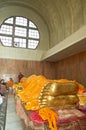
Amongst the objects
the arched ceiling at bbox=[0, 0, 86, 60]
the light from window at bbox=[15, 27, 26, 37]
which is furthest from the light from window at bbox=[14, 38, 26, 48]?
the arched ceiling at bbox=[0, 0, 86, 60]

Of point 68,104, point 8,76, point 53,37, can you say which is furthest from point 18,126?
point 53,37

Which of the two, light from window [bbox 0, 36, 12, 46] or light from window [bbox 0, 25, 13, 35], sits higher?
light from window [bbox 0, 25, 13, 35]

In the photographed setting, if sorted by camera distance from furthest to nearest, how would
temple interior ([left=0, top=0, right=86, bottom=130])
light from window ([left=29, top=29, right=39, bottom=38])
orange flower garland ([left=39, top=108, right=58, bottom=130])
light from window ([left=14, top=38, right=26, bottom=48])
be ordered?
light from window ([left=29, top=29, right=39, bottom=38]) < light from window ([left=14, top=38, right=26, bottom=48]) < temple interior ([left=0, top=0, right=86, bottom=130]) < orange flower garland ([left=39, top=108, right=58, bottom=130])

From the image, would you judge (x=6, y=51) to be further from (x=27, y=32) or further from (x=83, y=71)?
(x=83, y=71)

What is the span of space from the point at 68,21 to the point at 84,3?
1713 millimetres

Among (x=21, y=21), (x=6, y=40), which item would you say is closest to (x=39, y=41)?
(x=21, y=21)

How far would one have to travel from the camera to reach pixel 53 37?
433 inches

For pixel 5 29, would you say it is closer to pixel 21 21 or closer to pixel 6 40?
pixel 6 40

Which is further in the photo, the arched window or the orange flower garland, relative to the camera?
the arched window

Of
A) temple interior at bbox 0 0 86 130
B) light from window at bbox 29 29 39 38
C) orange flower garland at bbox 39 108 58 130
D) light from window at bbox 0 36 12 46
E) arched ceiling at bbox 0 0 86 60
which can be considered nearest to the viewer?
orange flower garland at bbox 39 108 58 130

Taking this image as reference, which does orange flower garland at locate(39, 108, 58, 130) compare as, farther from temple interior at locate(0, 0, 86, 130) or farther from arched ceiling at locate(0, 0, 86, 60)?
arched ceiling at locate(0, 0, 86, 60)

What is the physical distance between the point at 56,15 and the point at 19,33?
116 inches

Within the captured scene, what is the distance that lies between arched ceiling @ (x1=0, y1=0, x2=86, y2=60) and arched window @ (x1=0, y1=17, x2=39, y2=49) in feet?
1.91

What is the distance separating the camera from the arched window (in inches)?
432
